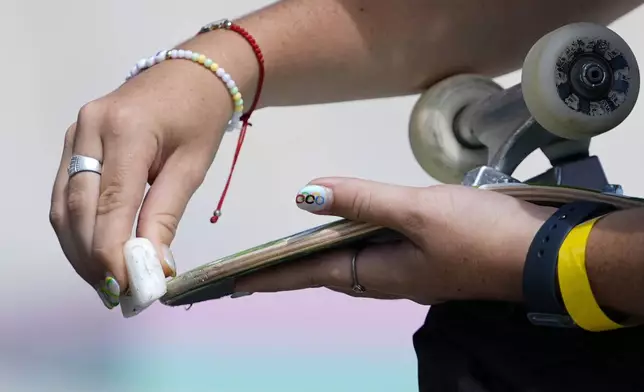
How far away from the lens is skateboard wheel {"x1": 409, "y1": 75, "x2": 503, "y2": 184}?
0.60 m

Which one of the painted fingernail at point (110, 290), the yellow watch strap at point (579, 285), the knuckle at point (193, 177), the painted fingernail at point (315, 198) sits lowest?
the yellow watch strap at point (579, 285)

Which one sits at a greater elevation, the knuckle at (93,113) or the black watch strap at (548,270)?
the knuckle at (93,113)

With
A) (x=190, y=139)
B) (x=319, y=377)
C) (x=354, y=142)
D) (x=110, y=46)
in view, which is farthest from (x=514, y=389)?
(x=110, y=46)

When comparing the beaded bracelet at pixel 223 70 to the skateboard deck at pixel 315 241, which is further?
the beaded bracelet at pixel 223 70

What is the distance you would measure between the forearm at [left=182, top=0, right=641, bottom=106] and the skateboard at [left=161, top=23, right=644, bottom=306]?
60mm

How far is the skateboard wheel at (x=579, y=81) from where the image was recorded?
466 millimetres

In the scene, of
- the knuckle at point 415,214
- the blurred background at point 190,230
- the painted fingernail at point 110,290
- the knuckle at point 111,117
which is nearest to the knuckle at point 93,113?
the knuckle at point 111,117

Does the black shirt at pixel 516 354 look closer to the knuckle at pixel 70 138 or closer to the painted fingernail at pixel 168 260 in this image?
the painted fingernail at pixel 168 260

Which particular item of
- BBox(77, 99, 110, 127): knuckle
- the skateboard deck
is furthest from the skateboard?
BBox(77, 99, 110, 127): knuckle

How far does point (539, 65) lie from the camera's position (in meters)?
0.47

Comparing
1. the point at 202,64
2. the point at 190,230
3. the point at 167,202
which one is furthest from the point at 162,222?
the point at 190,230

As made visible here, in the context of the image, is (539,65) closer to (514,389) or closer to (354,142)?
(514,389)

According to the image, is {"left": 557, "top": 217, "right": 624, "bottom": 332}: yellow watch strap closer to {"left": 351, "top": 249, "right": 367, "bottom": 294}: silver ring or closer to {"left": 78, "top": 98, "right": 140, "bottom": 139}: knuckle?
{"left": 351, "top": 249, "right": 367, "bottom": 294}: silver ring

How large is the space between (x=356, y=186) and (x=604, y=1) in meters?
0.31
